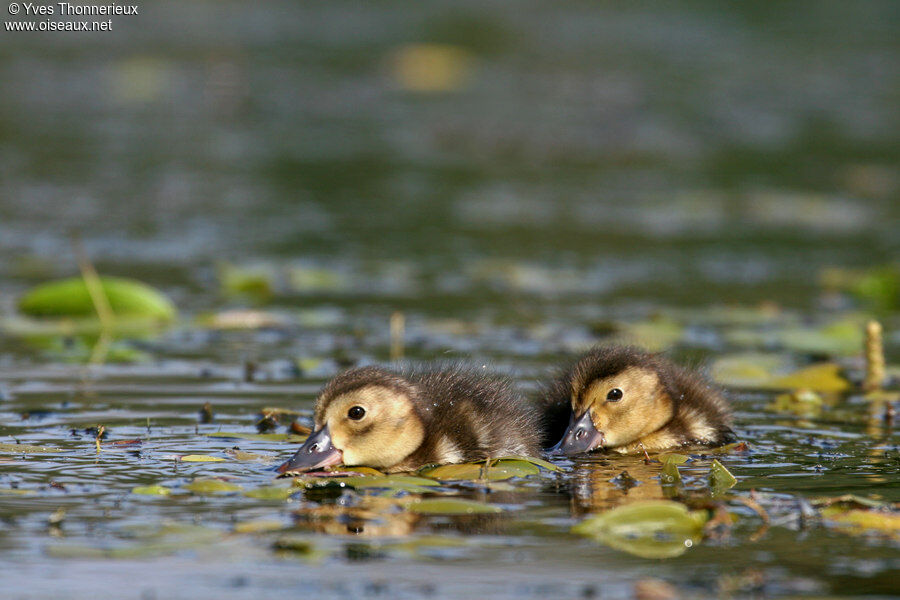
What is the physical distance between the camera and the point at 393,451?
21.4ft

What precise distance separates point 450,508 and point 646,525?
747mm

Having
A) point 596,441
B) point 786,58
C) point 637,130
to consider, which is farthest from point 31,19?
point 596,441

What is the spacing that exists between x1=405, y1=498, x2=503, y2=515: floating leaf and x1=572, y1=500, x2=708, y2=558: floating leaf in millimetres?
397

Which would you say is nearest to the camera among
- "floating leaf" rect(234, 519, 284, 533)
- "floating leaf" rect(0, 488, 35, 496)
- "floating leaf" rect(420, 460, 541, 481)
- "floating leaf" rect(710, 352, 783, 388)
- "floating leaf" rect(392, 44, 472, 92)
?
"floating leaf" rect(234, 519, 284, 533)

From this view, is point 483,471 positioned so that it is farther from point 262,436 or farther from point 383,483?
point 262,436

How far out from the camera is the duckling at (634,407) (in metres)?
7.18

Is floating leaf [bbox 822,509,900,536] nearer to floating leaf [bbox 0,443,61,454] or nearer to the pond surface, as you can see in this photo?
A: the pond surface

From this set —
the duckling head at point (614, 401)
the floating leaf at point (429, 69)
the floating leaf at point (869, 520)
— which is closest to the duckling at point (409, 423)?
the duckling head at point (614, 401)

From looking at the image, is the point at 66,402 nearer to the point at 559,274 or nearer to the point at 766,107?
the point at 559,274

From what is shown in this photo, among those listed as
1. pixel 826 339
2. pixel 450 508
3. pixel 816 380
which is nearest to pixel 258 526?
pixel 450 508

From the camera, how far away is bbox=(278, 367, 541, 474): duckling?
6.42 metres

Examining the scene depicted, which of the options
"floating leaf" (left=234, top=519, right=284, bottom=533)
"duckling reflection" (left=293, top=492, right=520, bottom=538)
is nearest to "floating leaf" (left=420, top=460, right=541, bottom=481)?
"duckling reflection" (left=293, top=492, right=520, bottom=538)

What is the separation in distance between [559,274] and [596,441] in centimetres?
583

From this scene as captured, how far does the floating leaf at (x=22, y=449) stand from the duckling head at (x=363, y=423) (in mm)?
1189
